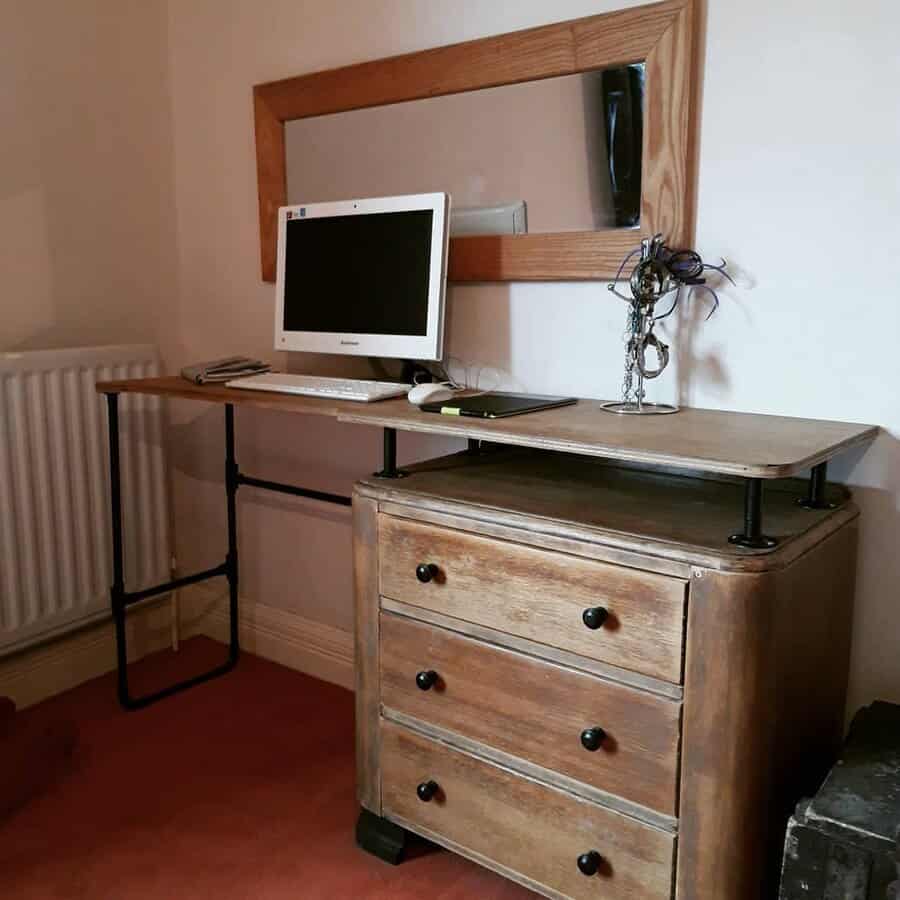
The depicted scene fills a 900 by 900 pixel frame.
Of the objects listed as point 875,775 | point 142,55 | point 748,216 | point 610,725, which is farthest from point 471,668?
point 142,55

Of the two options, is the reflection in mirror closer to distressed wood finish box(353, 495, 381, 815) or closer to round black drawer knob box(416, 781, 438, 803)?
distressed wood finish box(353, 495, 381, 815)

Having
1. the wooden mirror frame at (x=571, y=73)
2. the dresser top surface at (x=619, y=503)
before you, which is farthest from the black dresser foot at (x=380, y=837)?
the wooden mirror frame at (x=571, y=73)

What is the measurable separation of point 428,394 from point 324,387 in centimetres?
29

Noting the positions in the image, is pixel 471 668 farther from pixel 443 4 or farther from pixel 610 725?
pixel 443 4

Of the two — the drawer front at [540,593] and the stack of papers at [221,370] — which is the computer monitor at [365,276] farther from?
the drawer front at [540,593]

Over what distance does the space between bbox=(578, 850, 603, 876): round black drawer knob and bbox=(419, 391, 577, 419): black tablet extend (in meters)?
0.73

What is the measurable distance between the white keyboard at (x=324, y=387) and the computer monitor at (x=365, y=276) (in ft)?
0.43

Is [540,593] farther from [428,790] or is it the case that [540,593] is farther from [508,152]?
[508,152]

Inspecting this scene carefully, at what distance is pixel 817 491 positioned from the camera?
1.52 m

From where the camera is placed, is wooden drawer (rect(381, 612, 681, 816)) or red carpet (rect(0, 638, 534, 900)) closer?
wooden drawer (rect(381, 612, 681, 816))

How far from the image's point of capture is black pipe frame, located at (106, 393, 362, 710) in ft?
7.52

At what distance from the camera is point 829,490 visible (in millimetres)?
1604

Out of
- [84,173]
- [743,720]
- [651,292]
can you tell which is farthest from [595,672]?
[84,173]

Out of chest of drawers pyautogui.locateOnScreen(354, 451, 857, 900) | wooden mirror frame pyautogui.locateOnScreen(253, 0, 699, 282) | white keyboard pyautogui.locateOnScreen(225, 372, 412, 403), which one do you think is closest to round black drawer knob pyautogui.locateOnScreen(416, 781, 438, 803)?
chest of drawers pyautogui.locateOnScreen(354, 451, 857, 900)
